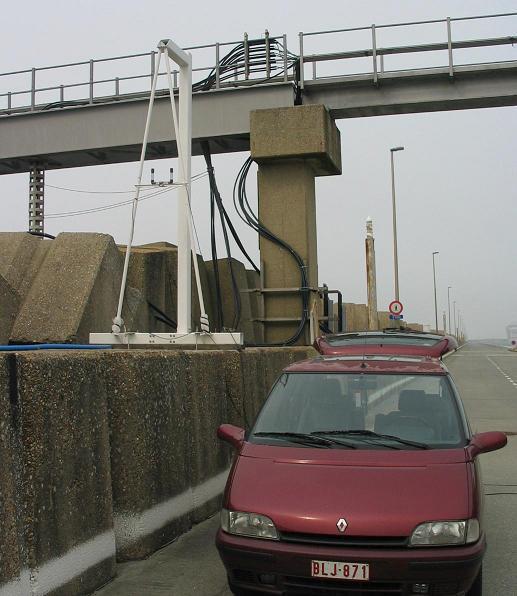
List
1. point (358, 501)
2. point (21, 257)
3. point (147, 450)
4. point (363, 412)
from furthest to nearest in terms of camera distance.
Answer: point (21, 257), point (147, 450), point (363, 412), point (358, 501)

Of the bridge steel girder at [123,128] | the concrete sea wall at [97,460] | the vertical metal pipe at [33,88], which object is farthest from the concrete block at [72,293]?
the vertical metal pipe at [33,88]

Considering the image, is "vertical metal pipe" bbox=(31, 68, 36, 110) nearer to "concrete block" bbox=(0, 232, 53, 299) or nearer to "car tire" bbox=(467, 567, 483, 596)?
"concrete block" bbox=(0, 232, 53, 299)

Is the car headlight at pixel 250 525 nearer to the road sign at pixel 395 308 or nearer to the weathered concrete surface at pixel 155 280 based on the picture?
the weathered concrete surface at pixel 155 280

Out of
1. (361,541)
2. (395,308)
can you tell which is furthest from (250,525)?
(395,308)

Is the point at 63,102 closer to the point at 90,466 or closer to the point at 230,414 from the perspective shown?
the point at 230,414

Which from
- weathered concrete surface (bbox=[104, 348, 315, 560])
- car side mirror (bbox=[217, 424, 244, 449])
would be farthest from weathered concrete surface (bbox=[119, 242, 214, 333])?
car side mirror (bbox=[217, 424, 244, 449])

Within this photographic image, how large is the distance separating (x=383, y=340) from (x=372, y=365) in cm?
326

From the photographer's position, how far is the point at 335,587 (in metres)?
4.01

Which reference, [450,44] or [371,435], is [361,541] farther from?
[450,44]

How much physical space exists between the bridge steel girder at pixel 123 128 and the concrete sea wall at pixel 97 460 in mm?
9984

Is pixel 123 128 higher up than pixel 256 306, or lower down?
higher up

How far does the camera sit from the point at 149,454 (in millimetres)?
5652

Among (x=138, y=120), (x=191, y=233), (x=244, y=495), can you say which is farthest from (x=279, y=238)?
(x=244, y=495)

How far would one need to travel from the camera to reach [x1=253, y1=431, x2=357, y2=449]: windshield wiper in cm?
479
